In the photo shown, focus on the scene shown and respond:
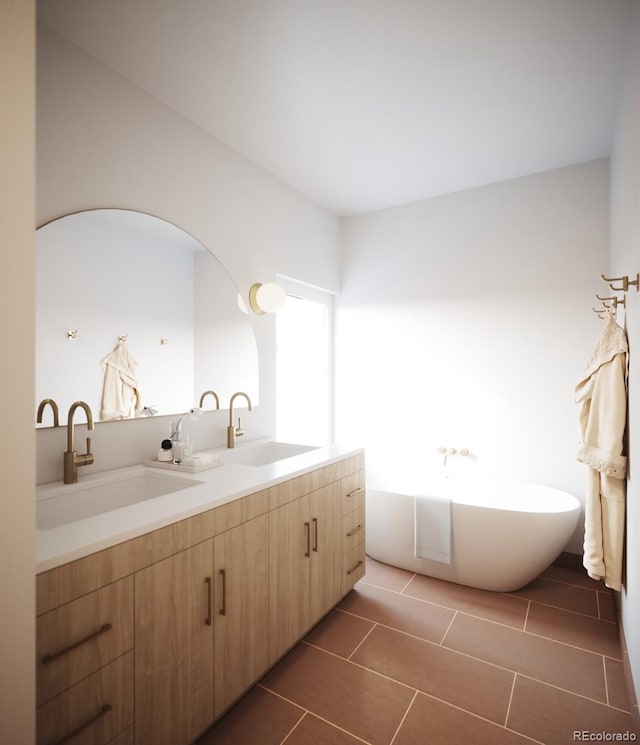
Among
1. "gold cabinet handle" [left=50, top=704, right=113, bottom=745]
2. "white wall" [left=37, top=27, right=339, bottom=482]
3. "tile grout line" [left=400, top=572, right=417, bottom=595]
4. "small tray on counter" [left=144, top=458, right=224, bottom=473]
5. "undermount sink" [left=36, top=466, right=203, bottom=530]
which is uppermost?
"white wall" [left=37, top=27, right=339, bottom=482]

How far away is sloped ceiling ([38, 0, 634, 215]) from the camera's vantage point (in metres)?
1.61

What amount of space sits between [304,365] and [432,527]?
5.28 ft

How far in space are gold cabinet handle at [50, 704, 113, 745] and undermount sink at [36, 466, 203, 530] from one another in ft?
2.12

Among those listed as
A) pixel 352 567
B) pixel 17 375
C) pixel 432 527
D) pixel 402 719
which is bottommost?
pixel 402 719

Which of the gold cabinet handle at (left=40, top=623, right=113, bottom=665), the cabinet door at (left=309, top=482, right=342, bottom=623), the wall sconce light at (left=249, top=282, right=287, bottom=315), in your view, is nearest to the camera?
the gold cabinet handle at (left=40, top=623, right=113, bottom=665)

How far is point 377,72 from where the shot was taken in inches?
76.1

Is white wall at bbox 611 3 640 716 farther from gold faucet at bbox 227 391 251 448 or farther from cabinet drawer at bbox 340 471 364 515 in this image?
gold faucet at bbox 227 391 251 448

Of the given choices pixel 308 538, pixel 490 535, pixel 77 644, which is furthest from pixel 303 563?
pixel 490 535

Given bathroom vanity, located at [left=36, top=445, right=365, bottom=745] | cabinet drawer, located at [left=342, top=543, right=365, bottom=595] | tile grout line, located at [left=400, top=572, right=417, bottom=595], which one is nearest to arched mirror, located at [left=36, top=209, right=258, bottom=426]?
bathroom vanity, located at [left=36, top=445, right=365, bottom=745]

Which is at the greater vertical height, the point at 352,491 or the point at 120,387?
the point at 120,387

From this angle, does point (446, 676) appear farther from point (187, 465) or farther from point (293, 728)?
point (187, 465)

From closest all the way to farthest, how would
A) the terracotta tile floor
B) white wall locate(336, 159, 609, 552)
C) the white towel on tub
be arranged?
the terracotta tile floor → the white towel on tub → white wall locate(336, 159, 609, 552)

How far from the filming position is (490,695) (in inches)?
67.6

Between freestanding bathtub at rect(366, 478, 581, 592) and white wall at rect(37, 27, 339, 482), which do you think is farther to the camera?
freestanding bathtub at rect(366, 478, 581, 592)
